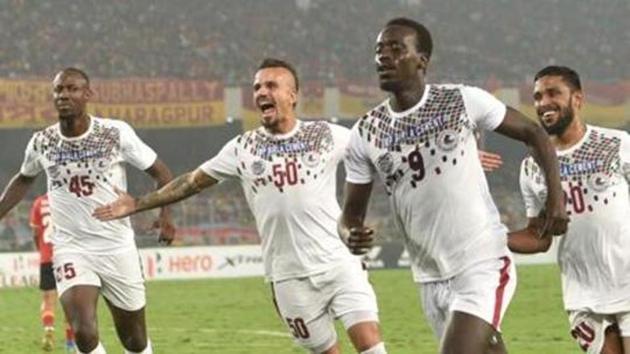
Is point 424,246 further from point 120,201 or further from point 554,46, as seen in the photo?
point 554,46

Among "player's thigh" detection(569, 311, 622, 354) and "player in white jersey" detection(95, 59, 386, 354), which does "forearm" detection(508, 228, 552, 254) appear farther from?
"player in white jersey" detection(95, 59, 386, 354)

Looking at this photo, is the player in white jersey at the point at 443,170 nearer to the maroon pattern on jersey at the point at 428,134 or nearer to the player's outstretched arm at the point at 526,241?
the maroon pattern on jersey at the point at 428,134

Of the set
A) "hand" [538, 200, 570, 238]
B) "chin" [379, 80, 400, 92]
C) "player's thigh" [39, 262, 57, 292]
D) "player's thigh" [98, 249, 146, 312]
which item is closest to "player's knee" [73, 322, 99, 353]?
"player's thigh" [98, 249, 146, 312]

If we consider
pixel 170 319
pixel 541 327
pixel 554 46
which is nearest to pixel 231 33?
pixel 554 46

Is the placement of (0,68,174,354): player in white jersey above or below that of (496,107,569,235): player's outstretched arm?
below

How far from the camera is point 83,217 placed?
12859 millimetres

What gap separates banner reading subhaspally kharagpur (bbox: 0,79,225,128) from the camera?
41875 mm

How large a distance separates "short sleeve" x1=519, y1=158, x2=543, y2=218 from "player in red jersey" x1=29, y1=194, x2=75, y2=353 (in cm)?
903

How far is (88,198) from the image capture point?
42.0 ft

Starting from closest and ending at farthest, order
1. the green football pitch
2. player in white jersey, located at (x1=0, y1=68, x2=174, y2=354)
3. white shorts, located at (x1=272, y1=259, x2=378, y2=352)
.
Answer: white shorts, located at (x1=272, y1=259, x2=378, y2=352), player in white jersey, located at (x1=0, y1=68, x2=174, y2=354), the green football pitch

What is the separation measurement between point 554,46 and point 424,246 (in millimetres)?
45129

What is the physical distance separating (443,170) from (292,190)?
94.5 inches

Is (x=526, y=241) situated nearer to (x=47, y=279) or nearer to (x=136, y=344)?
(x=136, y=344)

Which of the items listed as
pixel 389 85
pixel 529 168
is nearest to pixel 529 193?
pixel 529 168
